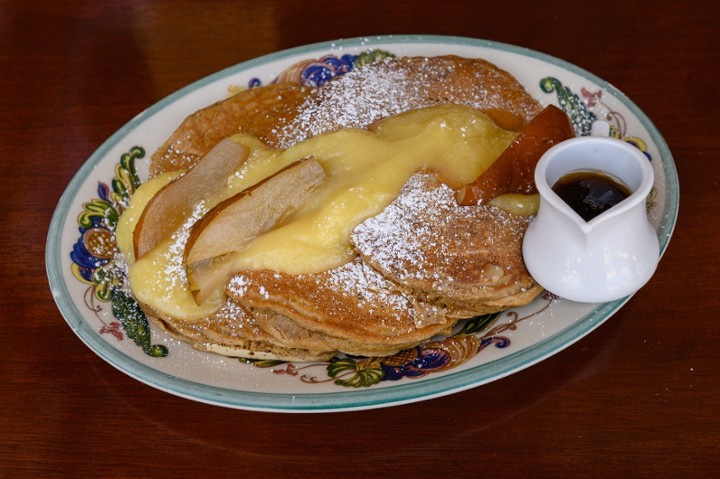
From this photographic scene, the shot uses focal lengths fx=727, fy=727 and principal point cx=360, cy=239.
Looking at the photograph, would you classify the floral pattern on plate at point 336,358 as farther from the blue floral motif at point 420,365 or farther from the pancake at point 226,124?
the pancake at point 226,124

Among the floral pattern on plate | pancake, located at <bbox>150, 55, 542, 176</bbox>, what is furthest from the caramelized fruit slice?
the floral pattern on plate

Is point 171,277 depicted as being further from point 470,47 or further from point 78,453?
point 470,47

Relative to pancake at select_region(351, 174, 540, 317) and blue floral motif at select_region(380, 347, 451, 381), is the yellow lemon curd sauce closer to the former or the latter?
pancake at select_region(351, 174, 540, 317)

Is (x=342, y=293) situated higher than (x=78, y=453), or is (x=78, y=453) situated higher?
(x=342, y=293)

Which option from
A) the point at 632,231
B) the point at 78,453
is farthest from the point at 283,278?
the point at 632,231

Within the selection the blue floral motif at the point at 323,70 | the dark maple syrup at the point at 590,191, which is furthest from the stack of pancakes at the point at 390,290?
the blue floral motif at the point at 323,70

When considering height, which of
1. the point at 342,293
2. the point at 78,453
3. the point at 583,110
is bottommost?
the point at 78,453

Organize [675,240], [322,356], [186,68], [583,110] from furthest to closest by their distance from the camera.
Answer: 1. [186,68]
2. [583,110]
3. [675,240]
4. [322,356]

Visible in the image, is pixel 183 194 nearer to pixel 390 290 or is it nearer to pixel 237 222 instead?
pixel 237 222

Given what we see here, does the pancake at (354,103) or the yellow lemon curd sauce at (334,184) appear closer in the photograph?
the yellow lemon curd sauce at (334,184)
